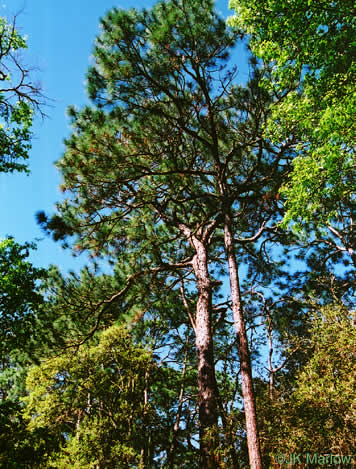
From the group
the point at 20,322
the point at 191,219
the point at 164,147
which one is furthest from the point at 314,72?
the point at 20,322

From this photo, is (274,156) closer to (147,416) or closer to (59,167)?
(59,167)

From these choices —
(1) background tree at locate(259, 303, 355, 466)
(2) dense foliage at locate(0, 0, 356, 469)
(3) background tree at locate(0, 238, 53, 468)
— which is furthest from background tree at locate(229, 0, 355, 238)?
(3) background tree at locate(0, 238, 53, 468)

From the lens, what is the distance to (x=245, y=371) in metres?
4.77

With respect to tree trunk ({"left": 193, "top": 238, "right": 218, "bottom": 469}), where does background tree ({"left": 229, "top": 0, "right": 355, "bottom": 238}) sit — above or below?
above

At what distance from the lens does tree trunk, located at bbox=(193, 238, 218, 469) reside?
4.66 m

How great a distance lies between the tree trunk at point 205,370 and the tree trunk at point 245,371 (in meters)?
0.56

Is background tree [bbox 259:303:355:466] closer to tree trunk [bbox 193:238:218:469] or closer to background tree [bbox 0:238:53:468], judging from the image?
tree trunk [bbox 193:238:218:469]

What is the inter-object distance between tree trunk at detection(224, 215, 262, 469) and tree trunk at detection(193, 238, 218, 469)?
0.56 m

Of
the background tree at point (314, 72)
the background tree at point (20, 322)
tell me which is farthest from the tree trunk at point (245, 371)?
the background tree at point (20, 322)

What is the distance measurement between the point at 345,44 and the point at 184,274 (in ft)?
20.9

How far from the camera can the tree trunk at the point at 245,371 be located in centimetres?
418

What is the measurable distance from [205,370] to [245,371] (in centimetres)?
122

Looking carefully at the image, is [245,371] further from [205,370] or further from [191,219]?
[191,219]

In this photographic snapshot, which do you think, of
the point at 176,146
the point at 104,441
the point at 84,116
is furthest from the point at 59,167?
the point at 104,441
